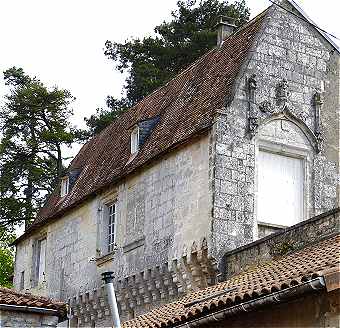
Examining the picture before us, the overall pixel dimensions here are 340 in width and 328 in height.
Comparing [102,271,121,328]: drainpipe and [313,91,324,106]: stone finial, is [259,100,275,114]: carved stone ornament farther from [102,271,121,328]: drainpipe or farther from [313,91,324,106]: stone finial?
[102,271,121,328]: drainpipe

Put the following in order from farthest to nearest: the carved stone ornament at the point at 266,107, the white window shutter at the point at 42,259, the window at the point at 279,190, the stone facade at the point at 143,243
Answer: the white window shutter at the point at 42,259, the carved stone ornament at the point at 266,107, the window at the point at 279,190, the stone facade at the point at 143,243

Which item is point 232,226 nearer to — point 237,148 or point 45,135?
point 237,148

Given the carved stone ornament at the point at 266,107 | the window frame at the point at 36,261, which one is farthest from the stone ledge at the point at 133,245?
the window frame at the point at 36,261

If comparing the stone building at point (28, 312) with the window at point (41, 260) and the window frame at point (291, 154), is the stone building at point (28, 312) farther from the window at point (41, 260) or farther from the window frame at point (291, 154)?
the window at point (41, 260)

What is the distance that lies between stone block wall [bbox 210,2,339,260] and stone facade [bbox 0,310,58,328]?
19.1ft

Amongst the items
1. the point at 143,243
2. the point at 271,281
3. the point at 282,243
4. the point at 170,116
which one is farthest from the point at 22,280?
the point at 271,281

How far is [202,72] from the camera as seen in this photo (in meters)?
26.5

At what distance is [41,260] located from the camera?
3180 centimetres

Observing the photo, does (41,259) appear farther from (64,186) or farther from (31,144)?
(31,144)

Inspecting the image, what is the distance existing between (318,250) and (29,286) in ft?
55.3

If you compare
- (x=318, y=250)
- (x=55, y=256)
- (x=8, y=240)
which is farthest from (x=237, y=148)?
(x=8, y=240)

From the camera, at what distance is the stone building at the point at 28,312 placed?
16.4 meters

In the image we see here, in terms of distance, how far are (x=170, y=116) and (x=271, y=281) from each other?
12175 mm

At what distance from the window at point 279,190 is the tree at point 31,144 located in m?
20.7
